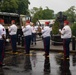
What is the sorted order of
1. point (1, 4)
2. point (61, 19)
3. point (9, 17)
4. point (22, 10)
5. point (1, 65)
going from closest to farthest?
point (1, 65), point (61, 19), point (9, 17), point (1, 4), point (22, 10)

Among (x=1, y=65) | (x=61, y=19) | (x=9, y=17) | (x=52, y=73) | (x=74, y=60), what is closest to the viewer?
(x=52, y=73)

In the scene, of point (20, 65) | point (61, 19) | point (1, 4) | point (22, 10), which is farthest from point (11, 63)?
point (22, 10)

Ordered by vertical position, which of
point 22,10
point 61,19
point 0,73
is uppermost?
point 22,10

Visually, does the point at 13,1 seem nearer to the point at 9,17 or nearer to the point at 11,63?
the point at 9,17

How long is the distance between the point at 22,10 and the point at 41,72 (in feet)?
162

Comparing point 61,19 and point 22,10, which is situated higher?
point 22,10

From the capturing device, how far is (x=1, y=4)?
49000 mm

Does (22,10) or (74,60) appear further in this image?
(22,10)

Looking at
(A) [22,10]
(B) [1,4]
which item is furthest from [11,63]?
(A) [22,10]

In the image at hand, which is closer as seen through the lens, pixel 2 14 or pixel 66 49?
pixel 66 49

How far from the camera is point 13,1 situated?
49531 mm

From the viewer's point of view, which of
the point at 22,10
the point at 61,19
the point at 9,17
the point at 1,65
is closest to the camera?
the point at 1,65

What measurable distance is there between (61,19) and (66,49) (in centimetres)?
900

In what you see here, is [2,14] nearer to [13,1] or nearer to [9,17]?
[9,17]
